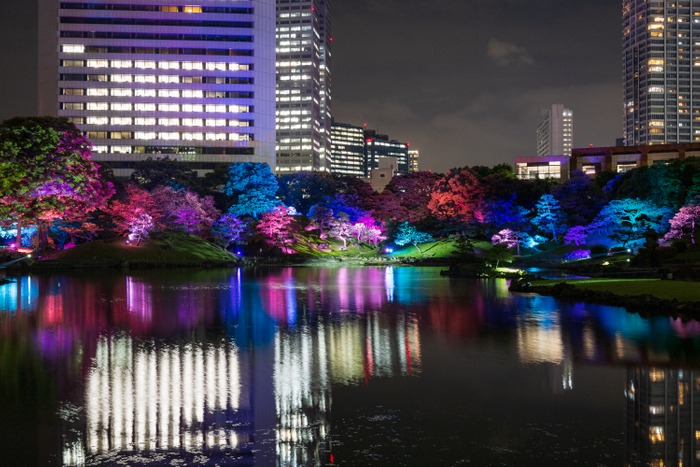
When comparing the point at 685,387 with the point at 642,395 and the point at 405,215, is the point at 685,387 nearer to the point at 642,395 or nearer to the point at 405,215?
the point at 642,395

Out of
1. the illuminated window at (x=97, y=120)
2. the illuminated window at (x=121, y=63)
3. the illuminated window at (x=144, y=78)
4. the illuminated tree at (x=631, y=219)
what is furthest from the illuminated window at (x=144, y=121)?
the illuminated tree at (x=631, y=219)

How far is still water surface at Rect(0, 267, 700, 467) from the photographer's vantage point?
7.94 metres

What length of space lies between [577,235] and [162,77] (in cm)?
9553

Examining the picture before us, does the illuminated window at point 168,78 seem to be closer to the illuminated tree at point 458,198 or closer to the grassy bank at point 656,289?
the illuminated tree at point 458,198

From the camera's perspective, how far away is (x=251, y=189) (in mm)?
81812

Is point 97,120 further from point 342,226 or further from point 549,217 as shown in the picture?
point 549,217

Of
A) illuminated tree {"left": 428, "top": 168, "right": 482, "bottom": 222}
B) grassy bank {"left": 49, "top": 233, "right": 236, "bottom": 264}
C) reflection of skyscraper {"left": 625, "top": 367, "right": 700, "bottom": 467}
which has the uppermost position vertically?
illuminated tree {"left": 428, "top": 168, "right": 482, "bottom": 222}

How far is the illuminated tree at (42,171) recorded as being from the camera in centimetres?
4728

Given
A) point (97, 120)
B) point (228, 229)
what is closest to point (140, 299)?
point (228, 229)

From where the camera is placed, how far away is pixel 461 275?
45906 millimetres

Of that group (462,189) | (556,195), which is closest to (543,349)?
(556,195)

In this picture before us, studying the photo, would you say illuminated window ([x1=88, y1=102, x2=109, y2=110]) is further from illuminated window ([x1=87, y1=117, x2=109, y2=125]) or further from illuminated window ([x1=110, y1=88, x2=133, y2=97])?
illuminated window ([x1=110, y1=88, x2=133, y2=97])

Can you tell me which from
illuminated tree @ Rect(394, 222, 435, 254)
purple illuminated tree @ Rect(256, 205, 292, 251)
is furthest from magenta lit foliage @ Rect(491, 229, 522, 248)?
purple illuminated tree @ Rect(256, 205, 292, 251)

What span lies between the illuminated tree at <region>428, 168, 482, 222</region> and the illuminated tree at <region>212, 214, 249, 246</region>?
2845 cm
